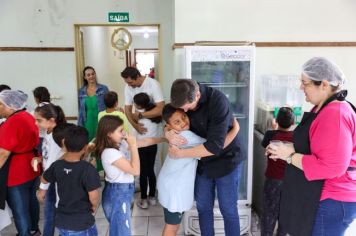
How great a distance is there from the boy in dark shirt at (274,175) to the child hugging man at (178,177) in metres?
0.41

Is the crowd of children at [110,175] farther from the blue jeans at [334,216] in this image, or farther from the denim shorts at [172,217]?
the blue jeans at [334,216]

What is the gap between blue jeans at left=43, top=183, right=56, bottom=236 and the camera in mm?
2291

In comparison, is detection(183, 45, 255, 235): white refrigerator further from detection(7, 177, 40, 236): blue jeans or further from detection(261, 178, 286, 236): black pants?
detection(7, 177, 40, 236): blue jeans

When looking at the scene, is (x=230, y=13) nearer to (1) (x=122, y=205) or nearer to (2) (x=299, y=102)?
(2) (x=299, y=102)

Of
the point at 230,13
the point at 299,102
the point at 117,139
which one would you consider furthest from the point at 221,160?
the point at 230,13

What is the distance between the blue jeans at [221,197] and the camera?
2225 millimetres

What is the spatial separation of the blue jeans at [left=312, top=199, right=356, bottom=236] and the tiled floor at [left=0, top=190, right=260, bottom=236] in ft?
4.77

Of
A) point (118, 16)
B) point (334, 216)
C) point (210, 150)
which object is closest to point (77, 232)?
point (210, 150)

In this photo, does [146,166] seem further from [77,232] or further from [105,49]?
[105,49]

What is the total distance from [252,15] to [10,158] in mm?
2567

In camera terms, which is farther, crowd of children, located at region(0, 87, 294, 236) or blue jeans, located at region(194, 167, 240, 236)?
blue jeans, located at region(194, 167, 240, 236)

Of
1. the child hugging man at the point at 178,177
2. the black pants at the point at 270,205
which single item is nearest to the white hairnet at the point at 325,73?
the child hugging man at the point at 178,177

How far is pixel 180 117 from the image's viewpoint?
6.75 feet

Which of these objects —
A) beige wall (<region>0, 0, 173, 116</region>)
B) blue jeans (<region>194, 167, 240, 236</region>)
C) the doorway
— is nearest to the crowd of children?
blue jeans (<region>194, 167, 240, 236</region>)
